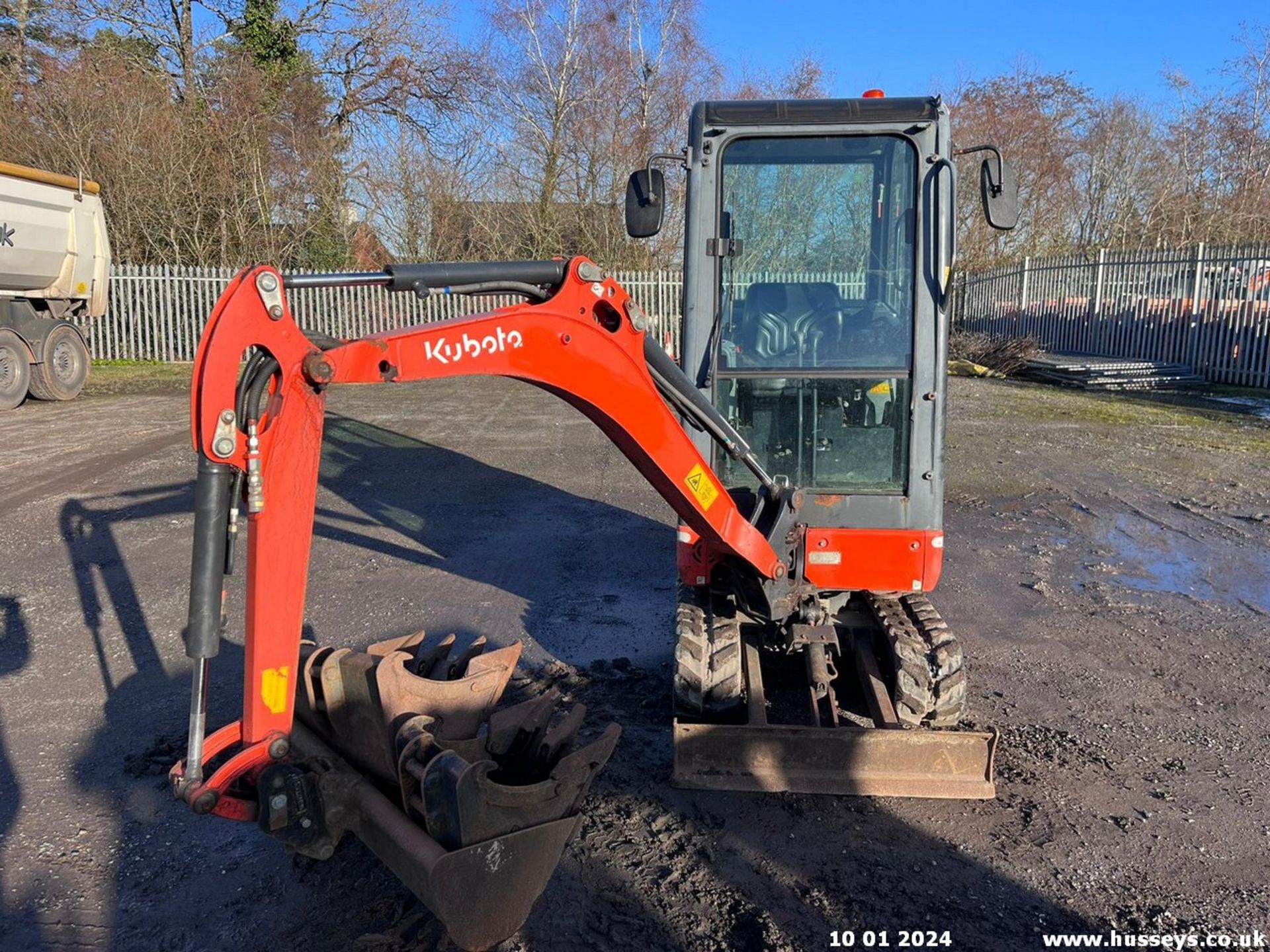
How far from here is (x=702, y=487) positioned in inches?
146

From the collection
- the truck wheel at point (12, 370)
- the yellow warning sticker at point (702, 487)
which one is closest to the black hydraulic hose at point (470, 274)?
the yellow warning sticker at point (702, 487)

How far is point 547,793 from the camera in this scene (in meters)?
2.85

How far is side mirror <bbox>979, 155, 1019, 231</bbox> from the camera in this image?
13.7 feet

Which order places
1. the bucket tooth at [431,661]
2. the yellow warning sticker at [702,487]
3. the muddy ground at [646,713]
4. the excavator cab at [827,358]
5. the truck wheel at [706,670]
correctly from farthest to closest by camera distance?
1. the excavator cab at [827,358]
2. the truck wheel at [706,670]
3. the yellow warning sticker at [702,487]
4. the bucket tooth at [431,661]
5. the muddy ground at [646,713]

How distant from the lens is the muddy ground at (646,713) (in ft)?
10.5

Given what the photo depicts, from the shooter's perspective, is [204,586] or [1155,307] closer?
[204,586]

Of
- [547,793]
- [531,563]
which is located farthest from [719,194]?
[531,563]

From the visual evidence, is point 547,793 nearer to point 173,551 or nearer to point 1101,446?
point 173,551

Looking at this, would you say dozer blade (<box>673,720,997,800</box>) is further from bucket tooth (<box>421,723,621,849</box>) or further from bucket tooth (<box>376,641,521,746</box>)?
bucket tooth (<box>421,723,621,849</box>)

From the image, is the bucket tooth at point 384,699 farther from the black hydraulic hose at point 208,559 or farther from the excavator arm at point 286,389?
the black hydraulic hose at point 208,559

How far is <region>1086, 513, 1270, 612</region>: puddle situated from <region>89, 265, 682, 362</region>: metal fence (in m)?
12.6

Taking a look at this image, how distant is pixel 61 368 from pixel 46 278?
1.37 meters

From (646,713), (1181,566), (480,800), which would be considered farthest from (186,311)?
(480,800)

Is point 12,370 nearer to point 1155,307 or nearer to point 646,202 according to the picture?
point 646,202
